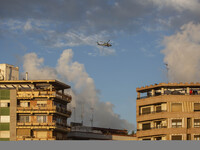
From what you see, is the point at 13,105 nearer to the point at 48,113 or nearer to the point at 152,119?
the point at 48,113

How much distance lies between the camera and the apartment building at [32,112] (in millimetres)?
133250

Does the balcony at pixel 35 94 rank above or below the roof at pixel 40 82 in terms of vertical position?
below

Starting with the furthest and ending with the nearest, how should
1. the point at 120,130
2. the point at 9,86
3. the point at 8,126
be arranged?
the point at 120,130 → the point at 9,86 → the point at 8,126

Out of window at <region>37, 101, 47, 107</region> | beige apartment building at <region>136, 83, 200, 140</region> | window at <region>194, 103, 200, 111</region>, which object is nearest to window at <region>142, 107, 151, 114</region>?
beige apartment building at <region>136, 83, 200, 140</region>

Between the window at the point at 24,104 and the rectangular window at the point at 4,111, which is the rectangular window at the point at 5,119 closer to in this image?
the rectangular window at the point at 4,111

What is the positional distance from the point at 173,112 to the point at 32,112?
122 ft

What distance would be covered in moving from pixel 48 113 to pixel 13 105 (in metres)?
9.22

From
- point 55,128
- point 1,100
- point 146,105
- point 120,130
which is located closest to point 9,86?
point 1,100

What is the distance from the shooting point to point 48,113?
134 m

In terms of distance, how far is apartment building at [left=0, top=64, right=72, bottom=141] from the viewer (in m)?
133

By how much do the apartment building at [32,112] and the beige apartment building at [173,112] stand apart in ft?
79.9

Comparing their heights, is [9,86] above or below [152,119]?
above

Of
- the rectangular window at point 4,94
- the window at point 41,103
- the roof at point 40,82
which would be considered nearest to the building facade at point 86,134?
the roof at point 40,82

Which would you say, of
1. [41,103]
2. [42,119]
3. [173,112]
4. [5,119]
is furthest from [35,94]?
[173,112]
